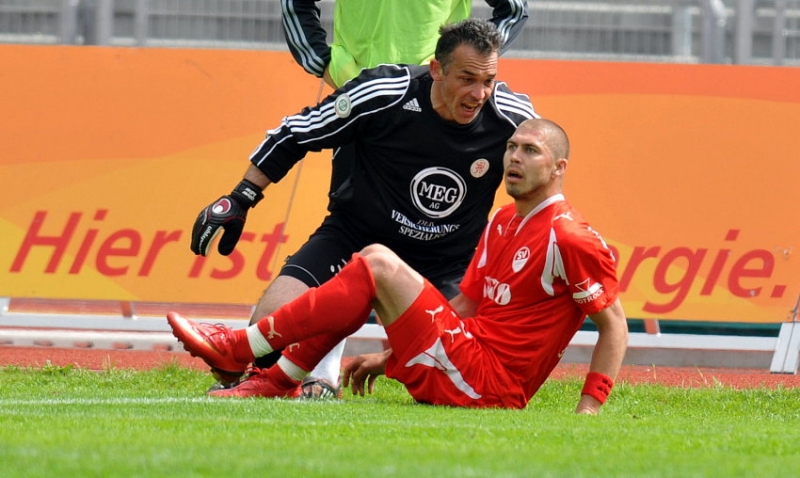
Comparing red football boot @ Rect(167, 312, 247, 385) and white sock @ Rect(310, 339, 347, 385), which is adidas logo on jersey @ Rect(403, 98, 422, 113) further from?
red football boot @ Rect(167, 312, 247, 385)

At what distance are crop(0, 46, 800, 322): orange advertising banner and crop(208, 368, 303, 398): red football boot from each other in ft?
10.0

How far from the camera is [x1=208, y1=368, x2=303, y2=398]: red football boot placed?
6.08m

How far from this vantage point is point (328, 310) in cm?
575

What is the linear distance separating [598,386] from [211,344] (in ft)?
5.29

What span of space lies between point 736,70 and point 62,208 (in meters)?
4.62

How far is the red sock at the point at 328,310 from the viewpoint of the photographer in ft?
18.9

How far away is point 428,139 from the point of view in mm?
6652

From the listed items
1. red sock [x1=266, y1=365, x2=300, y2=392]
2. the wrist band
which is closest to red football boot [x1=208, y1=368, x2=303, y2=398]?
red sock [x1=266, y1=365, x2=300, y2=392]

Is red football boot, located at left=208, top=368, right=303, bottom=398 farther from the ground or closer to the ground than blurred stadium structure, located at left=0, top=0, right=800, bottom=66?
closer to the ground

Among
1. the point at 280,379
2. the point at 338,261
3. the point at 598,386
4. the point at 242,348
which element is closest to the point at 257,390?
the point at 280,379

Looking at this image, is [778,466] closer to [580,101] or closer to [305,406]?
[305,406]

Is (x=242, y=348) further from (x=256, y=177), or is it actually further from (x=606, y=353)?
(x=606, y=353)

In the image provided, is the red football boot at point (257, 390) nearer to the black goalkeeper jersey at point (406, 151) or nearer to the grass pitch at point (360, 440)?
the grass pitch at point (360, 440)

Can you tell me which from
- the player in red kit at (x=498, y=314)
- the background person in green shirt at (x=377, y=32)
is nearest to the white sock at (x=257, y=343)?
the player in red kit at (x=498, y=314)
